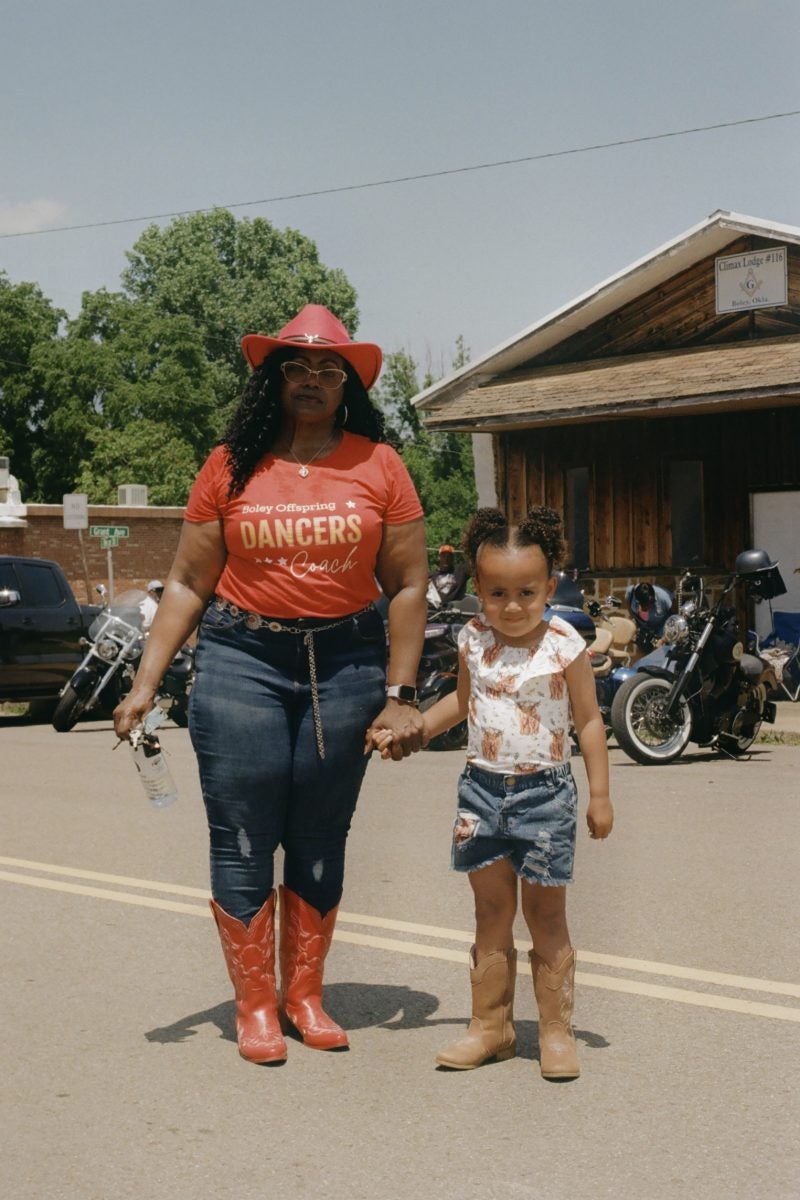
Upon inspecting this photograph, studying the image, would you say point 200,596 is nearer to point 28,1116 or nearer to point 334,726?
point 334,726

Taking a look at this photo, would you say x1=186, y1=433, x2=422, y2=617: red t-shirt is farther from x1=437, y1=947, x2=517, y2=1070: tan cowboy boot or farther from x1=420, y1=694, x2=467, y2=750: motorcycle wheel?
x1=420, y1=694, x2=467, y2=750: motorcycle wheel

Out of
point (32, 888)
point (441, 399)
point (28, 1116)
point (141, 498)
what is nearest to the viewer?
point (28, 1116)

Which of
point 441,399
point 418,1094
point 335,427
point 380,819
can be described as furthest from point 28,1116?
point 441,399

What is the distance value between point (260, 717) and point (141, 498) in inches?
1544

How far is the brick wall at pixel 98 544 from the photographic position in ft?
125

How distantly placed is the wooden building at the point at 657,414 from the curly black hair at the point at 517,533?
15100 millimetres

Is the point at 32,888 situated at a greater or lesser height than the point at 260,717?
lesser

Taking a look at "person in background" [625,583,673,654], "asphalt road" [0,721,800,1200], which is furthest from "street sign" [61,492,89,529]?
"asphalt road" [0,721,800,1200]

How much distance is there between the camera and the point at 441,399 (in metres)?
23.2

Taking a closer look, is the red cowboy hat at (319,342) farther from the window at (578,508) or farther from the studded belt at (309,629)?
the window at (578,508)

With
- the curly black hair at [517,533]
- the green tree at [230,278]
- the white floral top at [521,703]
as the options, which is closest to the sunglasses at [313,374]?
the curly black hair at [517,533]

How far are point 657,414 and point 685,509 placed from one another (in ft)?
6.36

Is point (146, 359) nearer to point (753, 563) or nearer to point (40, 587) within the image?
point (40, 587)

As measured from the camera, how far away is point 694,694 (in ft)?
40.4
